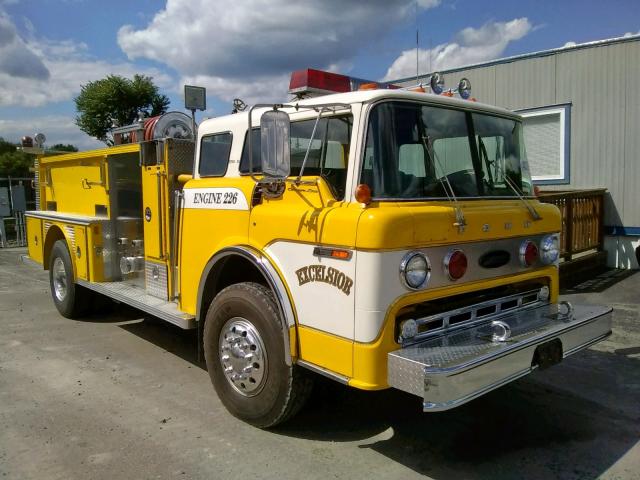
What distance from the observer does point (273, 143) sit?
327cm

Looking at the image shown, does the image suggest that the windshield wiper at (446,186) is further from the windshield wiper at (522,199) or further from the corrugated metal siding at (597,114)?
the corrugated metal siding at (597,114)

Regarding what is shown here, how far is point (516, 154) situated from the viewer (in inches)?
173

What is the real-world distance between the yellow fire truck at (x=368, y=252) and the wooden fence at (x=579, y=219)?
4.78 m

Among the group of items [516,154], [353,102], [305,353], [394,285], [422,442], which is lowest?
[422,442]

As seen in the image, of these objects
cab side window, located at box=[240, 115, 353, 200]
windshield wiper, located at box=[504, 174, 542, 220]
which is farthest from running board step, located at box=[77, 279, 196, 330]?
windshield wiper, located at box=[504, 174, 542, 220]

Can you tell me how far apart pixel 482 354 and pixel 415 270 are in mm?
587

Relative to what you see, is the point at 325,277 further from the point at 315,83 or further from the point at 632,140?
the point at 632,140

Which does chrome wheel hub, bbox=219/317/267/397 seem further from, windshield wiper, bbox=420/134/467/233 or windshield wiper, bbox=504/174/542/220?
windshield wiper, bbox=504/174/542/220

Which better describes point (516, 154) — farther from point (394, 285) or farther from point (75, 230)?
point (75, 230)

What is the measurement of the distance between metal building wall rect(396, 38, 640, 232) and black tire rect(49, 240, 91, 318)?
8.82 metres

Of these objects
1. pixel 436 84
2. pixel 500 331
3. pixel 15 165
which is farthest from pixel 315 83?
pixel 15 165

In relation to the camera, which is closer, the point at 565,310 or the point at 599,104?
the point at 565,310

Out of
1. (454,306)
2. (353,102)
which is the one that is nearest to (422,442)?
(454,306)

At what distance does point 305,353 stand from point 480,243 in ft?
4.29
